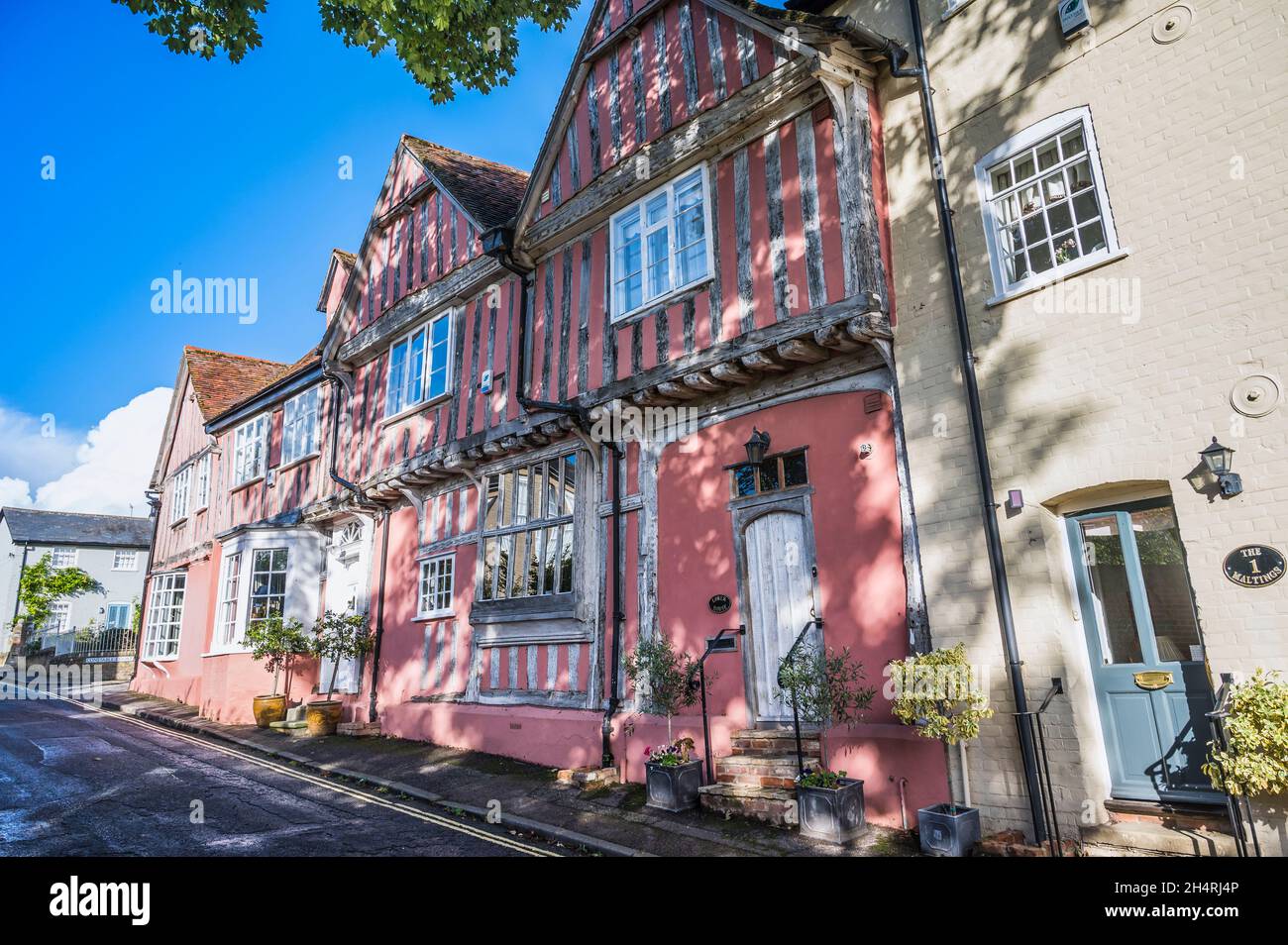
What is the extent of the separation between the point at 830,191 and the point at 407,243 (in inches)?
363

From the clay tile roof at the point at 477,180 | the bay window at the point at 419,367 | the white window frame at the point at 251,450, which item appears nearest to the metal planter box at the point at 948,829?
the bay window at the point at 419,367

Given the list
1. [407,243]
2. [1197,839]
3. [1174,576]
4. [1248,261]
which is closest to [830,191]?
[1248,261]

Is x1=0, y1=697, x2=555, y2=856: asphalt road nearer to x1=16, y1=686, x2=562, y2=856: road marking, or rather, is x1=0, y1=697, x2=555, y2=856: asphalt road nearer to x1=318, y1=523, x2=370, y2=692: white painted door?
x1=16, y1=686, x2=562, y2=856: road marking

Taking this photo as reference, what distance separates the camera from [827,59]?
7586 mm

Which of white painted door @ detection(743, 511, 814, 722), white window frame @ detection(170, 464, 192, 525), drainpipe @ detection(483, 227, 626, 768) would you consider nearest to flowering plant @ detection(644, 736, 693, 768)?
white painted door @ detection(743, 511, 814, 722)

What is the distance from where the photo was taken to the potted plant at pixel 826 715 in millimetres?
6082

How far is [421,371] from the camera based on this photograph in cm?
1342

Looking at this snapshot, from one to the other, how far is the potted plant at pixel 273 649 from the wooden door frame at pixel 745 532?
9.58 m

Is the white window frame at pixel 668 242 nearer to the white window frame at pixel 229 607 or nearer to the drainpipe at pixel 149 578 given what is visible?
the white window frame at pixel 229 607

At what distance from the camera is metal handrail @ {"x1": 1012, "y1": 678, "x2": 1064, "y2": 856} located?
5758 mm

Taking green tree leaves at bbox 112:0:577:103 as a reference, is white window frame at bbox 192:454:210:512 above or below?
below

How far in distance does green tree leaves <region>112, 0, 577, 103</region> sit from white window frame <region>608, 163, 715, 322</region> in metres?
2.20

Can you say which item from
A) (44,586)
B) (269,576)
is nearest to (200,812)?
(269,576)

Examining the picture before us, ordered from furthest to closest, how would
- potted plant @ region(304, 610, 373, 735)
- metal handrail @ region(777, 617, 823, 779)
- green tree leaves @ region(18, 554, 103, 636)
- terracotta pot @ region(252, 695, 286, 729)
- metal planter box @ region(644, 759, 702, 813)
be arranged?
1. green tree leaves @ region(18, 554, 103, 636)
2. terracotta pot @ region(252, 695, 286, 729)
3. potted plant @ region(304, 610, 373, 735)
4. metal planter box @ region(644, 759, 702, 813)
5. metal handrail @ region(777, 617, 823, 779)
